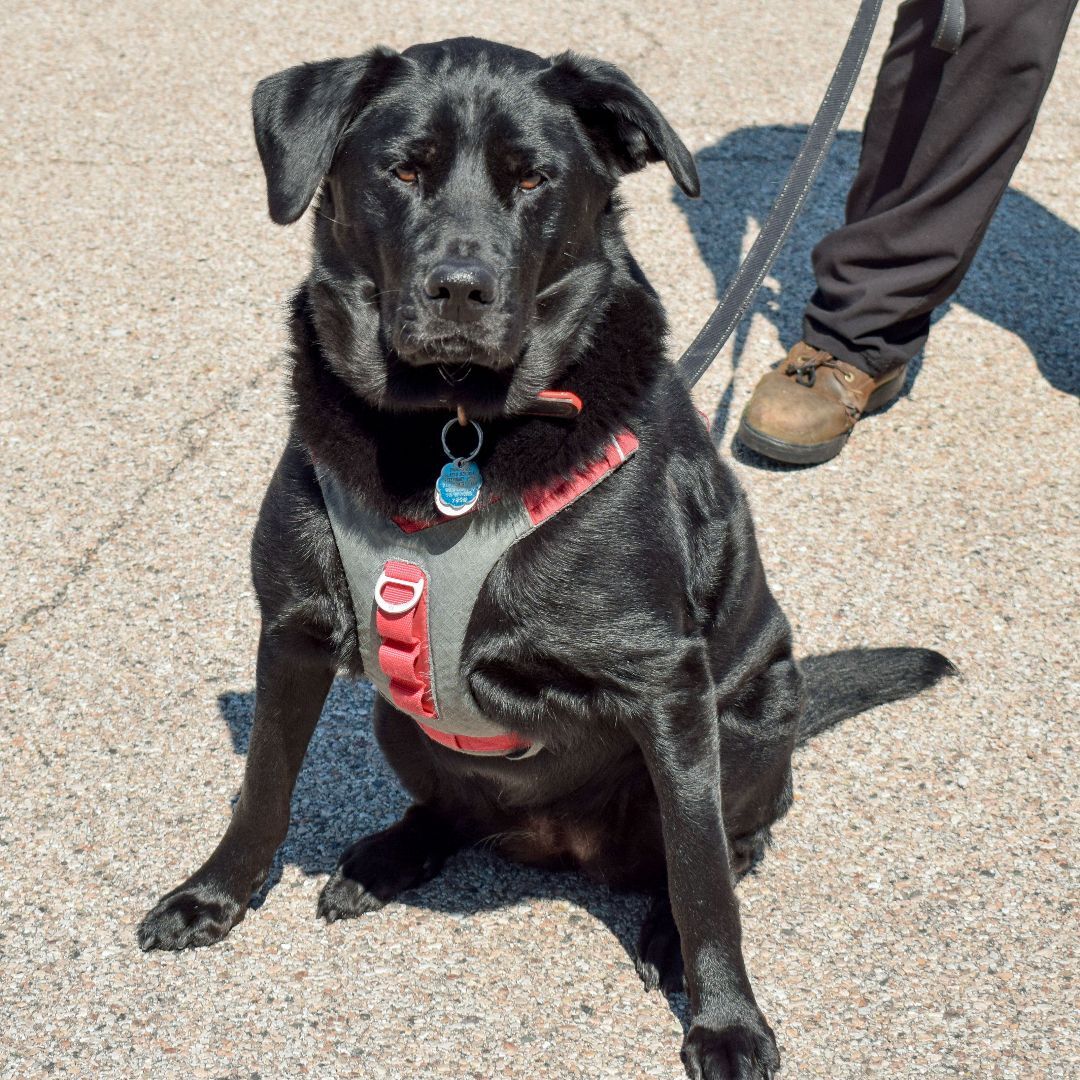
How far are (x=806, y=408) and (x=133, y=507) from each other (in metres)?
1.93

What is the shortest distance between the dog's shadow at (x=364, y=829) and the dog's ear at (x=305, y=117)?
4.20ft

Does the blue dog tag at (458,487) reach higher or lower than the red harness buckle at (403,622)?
higher

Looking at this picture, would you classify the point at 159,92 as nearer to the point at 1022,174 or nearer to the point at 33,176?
the point at 33,176

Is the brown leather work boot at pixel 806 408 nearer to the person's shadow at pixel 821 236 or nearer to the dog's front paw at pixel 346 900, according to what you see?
the person's shadow at pixel 821 236

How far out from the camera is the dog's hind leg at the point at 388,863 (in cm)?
255

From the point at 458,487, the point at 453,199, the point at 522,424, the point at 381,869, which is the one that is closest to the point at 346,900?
the point at 381,869

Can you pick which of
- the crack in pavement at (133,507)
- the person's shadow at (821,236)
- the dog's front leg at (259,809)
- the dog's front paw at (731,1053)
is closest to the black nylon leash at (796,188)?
the dog's front leg at (259,809)

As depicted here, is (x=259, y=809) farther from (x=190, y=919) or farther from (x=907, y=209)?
(x=907, y=209)

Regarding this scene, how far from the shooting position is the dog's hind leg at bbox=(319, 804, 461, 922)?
2.55m

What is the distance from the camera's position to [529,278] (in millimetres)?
2115

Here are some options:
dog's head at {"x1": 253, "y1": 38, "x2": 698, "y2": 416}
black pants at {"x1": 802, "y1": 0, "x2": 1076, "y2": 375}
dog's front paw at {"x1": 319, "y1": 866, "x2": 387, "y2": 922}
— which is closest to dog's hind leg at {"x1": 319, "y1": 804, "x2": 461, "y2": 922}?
dog's front paw at {"x1": 319, "y1": 866, "x2": 387, "y2": 922}

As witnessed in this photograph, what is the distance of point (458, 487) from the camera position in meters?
2.13

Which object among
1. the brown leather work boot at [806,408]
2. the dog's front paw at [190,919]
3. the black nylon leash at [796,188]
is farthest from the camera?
the brown leather work boot at [806,408]

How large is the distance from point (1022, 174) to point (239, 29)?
141 inches
